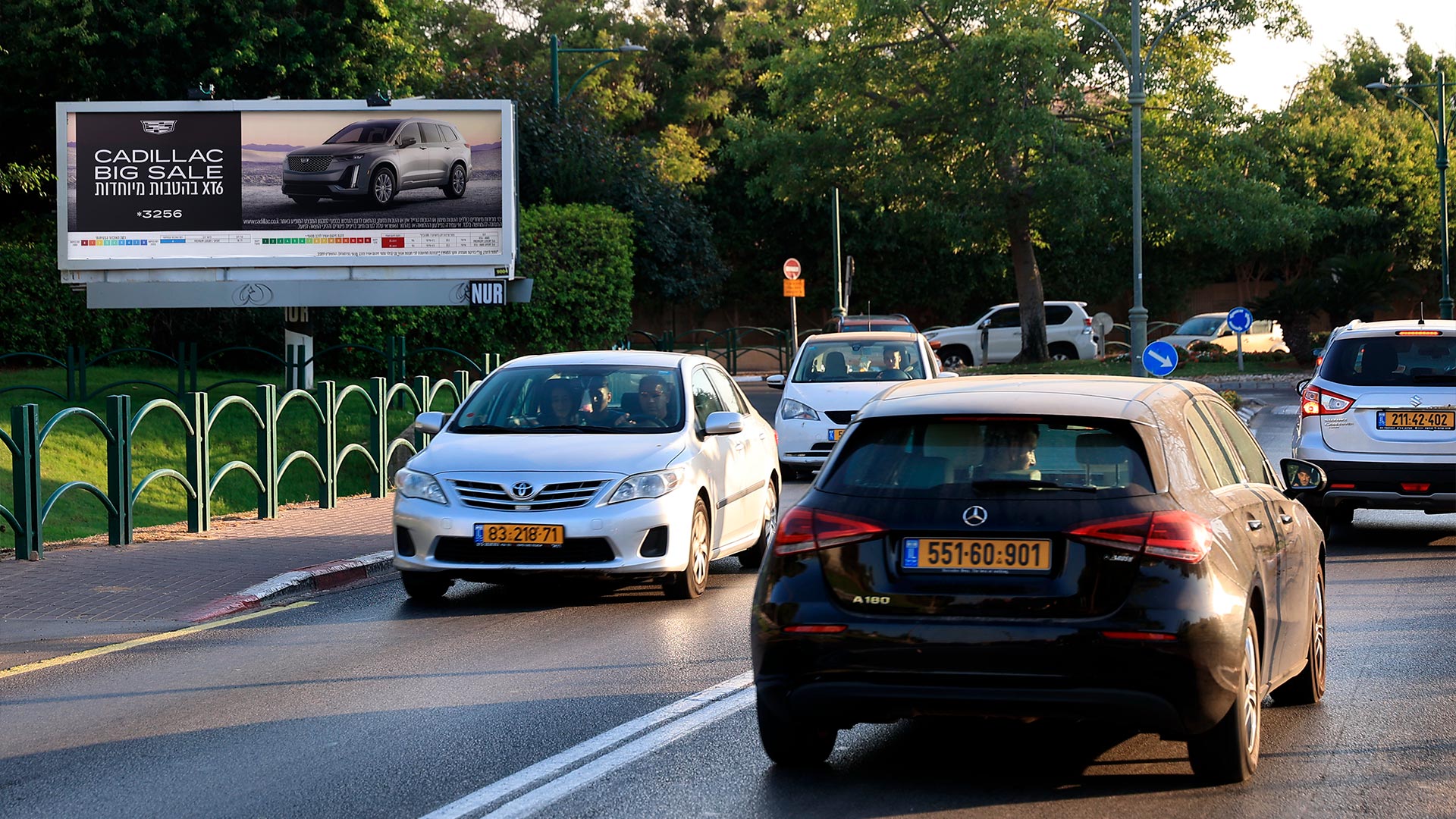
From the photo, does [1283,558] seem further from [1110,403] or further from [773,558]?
[773,558]

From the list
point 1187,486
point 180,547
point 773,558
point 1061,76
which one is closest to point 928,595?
point 773,558

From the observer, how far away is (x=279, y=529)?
48.4 feet

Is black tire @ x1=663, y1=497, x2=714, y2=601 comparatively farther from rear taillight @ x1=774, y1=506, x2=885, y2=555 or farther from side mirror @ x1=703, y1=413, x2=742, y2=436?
rear taillight @ x1=774, y1=506, x2=885, y2=555

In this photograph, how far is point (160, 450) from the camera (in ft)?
77.0

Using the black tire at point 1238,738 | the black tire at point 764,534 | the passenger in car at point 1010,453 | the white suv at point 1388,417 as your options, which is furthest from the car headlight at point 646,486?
the white suv at point 1388,417

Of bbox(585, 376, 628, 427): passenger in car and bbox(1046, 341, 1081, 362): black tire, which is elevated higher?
bbox(1046, 341, 1081, 362): black tire

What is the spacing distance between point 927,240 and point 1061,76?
334 inches

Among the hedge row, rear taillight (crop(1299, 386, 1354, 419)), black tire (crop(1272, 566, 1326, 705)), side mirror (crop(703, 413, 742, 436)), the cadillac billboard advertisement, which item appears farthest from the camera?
the hedge row

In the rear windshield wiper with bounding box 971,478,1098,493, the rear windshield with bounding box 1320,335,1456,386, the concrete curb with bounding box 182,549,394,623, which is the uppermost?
the rear windshield with bounding box 1320,335,1456,386

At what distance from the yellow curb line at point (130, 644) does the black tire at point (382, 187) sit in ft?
55.7

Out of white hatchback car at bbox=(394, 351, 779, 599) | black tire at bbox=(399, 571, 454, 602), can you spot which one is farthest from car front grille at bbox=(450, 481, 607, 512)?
black tire at bbox=(399, 571, 454, 602)

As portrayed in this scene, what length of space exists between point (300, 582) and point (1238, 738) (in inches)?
293

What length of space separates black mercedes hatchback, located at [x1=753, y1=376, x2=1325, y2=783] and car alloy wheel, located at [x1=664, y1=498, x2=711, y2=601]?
4.55m

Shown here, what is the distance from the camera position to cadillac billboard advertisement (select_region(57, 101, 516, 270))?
27453 millimetres
